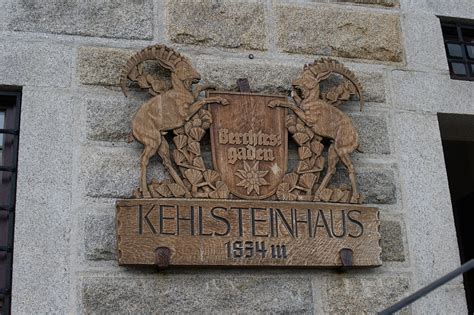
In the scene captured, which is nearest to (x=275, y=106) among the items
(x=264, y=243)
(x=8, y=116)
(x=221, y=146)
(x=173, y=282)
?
(x=221, y=146)

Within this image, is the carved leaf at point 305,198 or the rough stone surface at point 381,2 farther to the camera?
the rough stone surface at point 381,2

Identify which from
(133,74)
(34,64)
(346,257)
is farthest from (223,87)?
(346,257)

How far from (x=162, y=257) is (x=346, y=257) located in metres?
0.82

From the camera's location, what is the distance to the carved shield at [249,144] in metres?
3.72

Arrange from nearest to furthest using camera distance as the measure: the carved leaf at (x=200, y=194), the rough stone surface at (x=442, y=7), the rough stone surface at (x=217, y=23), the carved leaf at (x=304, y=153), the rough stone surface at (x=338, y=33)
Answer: the carved leaf at (x=200, y=194), the carved leaf at (x=304, y=153), the rough stone surface at (x=217, y=23), the rough stone surface at (x=338, y=33), the rough stone surface at (x=442, y=7)

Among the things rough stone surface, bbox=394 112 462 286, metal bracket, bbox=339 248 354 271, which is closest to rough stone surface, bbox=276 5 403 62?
rough stone surface, bbox=394 112 462 286

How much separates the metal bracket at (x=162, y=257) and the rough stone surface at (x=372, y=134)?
1116 millimetres

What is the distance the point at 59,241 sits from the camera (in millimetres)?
3512

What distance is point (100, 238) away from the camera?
3.55m

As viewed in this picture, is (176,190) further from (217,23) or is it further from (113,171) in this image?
(217,23)

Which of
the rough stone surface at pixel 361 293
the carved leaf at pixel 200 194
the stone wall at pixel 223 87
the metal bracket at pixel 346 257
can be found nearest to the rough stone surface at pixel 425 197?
the stone wall at pixel 223 87

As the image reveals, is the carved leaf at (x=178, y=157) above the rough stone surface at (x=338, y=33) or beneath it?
beneath

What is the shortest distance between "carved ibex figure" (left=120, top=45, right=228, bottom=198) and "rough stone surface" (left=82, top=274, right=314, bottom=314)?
391mm

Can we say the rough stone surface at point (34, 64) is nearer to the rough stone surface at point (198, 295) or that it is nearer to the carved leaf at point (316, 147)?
the rough stone surface at point (198, 295)
